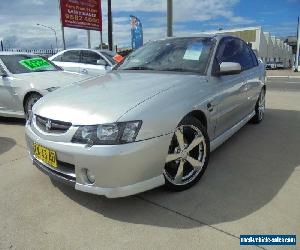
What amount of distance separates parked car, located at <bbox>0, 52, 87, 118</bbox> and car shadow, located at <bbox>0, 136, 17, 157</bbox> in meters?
0.94

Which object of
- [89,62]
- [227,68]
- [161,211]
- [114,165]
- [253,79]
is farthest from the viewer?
[89,62]

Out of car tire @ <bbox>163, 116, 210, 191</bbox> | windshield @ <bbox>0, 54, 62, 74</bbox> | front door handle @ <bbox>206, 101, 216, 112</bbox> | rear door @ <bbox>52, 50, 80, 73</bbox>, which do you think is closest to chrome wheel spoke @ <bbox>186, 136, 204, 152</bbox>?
car tire @ <bbox>163, 116, 210, 191</bbox>

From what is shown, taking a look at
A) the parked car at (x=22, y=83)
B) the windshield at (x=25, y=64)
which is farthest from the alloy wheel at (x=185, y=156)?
the windshield at (x=25, y=64)

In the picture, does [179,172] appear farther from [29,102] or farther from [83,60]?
[83,60]

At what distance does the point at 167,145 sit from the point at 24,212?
1.38 metres

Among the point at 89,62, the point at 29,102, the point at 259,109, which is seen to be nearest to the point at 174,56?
the point at 259,109

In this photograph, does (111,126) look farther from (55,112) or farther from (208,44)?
(208,44)

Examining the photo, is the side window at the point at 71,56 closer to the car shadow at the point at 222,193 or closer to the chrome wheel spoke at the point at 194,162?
the car shadow at the point at 222,193

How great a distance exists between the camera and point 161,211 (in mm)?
2912

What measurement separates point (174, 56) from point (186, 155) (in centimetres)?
135

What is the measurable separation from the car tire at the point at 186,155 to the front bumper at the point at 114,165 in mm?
210

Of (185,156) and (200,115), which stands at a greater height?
(200,115)

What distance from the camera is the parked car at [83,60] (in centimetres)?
1073

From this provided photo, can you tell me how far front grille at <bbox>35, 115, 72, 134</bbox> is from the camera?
2839mm
